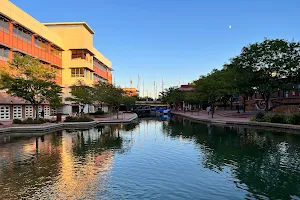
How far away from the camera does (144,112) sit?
103625 mm

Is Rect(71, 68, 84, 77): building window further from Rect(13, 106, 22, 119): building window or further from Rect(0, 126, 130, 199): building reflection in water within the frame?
Rect(0, 126, 130, 199): building reflection in water

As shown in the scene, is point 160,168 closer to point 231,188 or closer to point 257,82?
point 231,188

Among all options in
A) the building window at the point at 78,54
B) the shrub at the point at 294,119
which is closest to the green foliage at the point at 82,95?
the building window at the point at 78,54

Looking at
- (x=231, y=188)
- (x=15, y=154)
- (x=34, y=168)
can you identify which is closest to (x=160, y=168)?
(x=231, y=188)

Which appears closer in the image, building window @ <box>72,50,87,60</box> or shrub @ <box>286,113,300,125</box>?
shrub @ <box>286,113,300,125</box>

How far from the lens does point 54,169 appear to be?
1450 centimetres

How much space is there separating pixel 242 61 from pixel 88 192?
4509cm

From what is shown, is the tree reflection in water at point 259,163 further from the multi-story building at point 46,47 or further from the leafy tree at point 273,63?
the multi-story building at point 46,47

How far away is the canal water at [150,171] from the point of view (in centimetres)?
1090

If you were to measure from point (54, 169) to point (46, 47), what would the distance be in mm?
49632

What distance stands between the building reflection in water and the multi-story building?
26183mm

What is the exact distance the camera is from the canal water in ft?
35.8

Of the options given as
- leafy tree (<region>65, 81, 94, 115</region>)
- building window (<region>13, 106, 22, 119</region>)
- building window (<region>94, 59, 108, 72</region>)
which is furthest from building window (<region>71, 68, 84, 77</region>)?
building window (<region>13, 106, 22, 119</region>)

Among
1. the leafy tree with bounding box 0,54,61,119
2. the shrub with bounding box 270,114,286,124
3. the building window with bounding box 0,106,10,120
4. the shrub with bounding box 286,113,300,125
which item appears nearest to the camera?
the shrub with bounding box 286,113,300,125
